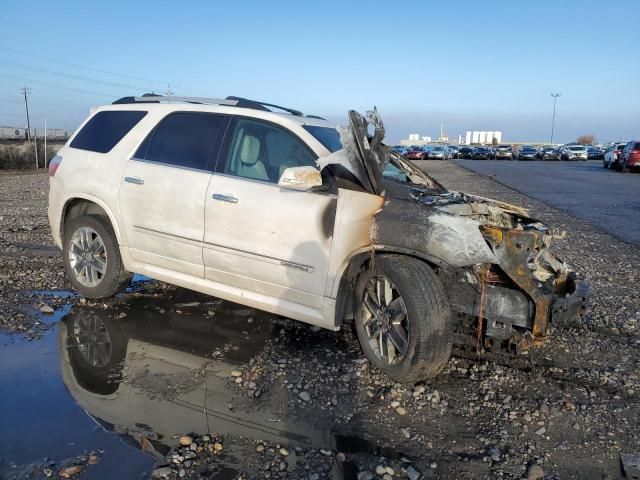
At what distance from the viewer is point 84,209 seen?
5824 mm

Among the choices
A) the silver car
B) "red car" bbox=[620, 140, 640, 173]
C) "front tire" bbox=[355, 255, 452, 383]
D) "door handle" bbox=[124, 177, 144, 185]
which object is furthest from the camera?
the silver car

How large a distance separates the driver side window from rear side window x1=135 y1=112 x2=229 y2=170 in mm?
210

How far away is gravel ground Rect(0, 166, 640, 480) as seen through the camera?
124 inches

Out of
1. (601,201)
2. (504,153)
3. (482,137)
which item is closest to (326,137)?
(601,201)

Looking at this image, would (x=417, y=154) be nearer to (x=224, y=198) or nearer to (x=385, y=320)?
(x=224, y=198)

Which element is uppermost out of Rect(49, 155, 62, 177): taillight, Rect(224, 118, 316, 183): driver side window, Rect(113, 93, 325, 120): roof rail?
Rect(113, 93, 325, 120): roof rail

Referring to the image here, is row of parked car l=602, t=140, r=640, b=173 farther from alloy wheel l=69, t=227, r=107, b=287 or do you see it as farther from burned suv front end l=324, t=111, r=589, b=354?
alloy wheel l=69, t=227, r=107, b=287

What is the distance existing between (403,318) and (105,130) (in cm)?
366

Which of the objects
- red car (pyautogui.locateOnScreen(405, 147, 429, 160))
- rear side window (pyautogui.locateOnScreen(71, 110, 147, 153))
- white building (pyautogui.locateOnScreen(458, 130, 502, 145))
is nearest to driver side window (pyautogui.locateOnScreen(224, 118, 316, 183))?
rear side window (pyautogui.locateOnScreen(71, 110, 147, 153))

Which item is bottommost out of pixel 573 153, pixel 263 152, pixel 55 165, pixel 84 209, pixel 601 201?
pixel 601 201

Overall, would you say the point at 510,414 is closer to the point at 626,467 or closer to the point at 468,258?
the point at 626,467

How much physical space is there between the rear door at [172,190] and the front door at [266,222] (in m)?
0.16

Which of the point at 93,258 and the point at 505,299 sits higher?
the point at 505,299

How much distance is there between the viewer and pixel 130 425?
3484 mm
